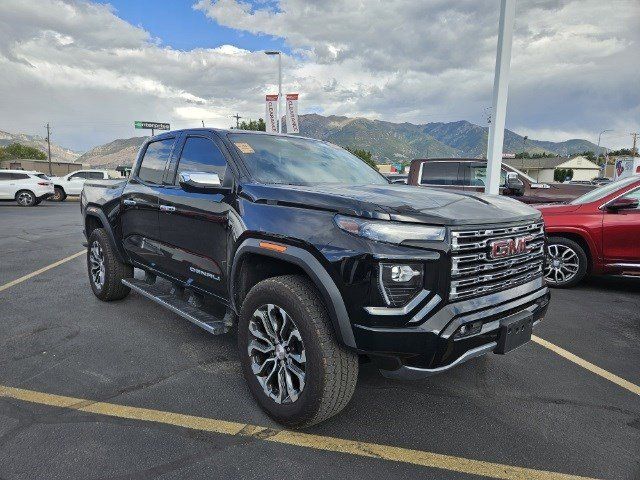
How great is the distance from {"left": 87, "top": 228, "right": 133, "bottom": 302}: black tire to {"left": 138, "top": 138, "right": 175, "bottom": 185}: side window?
3.17ft

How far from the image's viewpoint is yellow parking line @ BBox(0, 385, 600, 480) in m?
2.34

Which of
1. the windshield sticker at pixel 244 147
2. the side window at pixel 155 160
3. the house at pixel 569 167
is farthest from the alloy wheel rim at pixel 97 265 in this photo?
the house at pixel 569 167

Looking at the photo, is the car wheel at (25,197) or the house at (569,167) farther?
the house at (569,167)

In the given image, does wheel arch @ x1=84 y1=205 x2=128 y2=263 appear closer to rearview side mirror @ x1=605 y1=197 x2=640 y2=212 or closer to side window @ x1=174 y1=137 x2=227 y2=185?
side window @ x1=174 y1=137 x2=227 y2=185

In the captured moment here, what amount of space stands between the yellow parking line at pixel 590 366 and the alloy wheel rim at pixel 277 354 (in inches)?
98.2

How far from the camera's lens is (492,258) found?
254cm

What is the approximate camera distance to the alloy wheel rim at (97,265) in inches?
201

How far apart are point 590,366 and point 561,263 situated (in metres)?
2.73

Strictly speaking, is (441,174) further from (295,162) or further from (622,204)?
(295,162)

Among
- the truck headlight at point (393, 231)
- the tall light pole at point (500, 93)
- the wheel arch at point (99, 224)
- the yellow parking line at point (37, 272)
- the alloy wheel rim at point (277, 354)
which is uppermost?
the tall light pole at point (500, 93)

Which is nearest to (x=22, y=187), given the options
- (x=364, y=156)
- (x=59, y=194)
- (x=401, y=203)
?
(x=59, y=194)

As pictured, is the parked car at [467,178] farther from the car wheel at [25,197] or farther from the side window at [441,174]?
the car wheel at [25,197]

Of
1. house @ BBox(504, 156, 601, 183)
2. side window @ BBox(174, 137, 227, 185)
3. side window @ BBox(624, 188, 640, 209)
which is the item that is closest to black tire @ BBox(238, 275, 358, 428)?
side window @ BBox(174, 137, 227, 185)

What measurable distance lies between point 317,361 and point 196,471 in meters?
0.84
